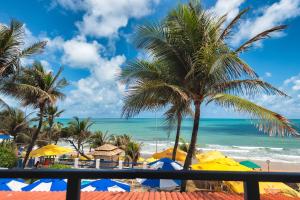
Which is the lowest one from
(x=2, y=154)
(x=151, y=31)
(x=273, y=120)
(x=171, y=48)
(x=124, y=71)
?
(x=2, y=154)

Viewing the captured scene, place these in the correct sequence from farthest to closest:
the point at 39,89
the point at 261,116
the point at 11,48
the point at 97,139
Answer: the point at 97,139
the point at 39,89
the point at 11,48
the point at 261,116

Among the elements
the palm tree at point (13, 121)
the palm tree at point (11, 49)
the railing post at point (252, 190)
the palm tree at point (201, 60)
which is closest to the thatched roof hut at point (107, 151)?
the palm tree at point (11, 49)

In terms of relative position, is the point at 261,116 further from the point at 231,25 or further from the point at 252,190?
the point at 252,190

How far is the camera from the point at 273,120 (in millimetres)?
6488

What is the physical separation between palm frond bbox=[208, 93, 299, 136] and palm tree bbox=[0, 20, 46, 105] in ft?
27.9

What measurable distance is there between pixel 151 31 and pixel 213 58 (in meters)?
2.23

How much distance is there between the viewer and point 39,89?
526 inches

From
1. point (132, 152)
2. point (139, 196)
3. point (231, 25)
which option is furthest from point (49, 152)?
point (139, 196)

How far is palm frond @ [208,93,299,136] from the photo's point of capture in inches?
250

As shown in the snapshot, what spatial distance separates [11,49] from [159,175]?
11600 millimetres

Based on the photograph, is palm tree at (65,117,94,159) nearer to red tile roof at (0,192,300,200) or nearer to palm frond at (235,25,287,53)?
palm frond at (235,25,287,53)

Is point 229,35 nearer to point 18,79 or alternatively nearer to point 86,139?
point 18,79

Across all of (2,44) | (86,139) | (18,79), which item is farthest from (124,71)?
(86,139)

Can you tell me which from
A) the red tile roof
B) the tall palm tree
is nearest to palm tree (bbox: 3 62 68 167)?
the tall palm tree
